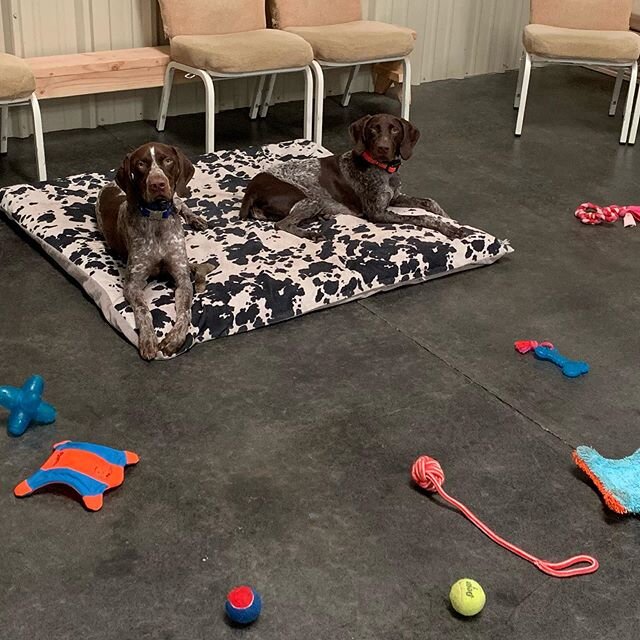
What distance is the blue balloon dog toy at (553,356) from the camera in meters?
3.24

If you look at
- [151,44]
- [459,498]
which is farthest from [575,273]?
[151,44]

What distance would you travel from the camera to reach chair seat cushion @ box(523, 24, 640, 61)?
18.0 feet

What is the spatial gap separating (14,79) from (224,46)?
1.15 m

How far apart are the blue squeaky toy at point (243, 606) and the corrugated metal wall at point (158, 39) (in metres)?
3.88

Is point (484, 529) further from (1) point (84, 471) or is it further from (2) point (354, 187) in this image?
(2) point (354, 187)

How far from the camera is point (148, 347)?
10.5 ft

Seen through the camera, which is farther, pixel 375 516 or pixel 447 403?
pixel 447 403

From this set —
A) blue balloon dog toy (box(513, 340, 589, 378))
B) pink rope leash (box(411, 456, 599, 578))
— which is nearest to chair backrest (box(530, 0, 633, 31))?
blue balloon dog toy (box(513, 340, 589, 378))

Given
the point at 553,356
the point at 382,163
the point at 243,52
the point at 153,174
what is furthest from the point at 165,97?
the point at 553,356

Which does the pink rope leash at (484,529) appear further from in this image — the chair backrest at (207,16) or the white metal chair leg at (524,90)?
the white metal chair leg at (524,90)

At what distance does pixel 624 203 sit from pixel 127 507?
130 inches

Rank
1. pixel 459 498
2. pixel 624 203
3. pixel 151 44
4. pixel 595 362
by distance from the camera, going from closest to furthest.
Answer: pixel 459 498 < pixel 595 362 < pixel 624 203 < pixel 151 44

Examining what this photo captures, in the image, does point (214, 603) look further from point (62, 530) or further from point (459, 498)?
point (459, 498)

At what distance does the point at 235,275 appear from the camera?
3637mm
